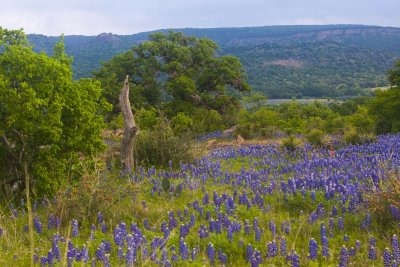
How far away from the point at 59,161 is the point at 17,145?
76cm

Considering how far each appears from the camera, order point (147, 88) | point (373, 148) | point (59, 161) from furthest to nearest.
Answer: point (147, 88)
point (373, 148)
point (59, 161)

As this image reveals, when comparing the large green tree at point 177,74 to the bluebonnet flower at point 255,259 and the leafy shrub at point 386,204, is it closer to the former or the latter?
the leafy shrub at point 386,204

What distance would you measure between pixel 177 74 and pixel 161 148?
883 inches

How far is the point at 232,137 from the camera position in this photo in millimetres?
23922

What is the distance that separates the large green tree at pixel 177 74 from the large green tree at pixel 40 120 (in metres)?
23.0

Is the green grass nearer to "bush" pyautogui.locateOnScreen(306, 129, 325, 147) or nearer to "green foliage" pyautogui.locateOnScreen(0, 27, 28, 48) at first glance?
"green foliage" pyautogui.locateOnScreen(0, 27, 28, 48)

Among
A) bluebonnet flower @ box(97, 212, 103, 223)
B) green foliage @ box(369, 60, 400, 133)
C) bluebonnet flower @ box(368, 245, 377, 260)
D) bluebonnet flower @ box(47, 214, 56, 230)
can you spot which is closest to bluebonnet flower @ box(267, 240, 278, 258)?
bluebonnet flower @ box(368, 245, 377, 260)

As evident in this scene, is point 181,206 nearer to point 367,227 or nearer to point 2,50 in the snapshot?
point 367,227

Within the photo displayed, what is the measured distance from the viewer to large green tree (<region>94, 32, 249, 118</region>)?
32.1 meters

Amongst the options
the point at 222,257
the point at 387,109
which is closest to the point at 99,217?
the point at 222,257

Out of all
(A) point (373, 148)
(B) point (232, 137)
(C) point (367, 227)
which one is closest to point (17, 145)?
(C) point (367, 227)

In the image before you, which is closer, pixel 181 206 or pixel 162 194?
pixel 181 206

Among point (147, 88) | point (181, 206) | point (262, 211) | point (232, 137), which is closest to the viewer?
point (262, 211)

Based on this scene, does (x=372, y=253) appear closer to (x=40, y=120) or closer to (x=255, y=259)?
(x=255, y=259)
